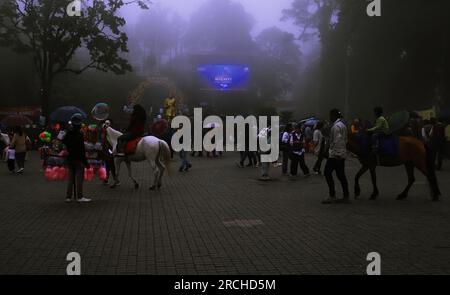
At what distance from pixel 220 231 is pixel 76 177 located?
4302mm

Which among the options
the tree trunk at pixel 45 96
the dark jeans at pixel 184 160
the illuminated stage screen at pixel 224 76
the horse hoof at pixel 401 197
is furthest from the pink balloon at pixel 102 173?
the illuminated stage screen at pixel 224 76

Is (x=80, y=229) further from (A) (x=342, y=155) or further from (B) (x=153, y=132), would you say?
(B) (x=153, y=132)

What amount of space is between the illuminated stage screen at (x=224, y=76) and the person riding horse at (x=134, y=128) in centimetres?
3737

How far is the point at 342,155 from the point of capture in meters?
10.9

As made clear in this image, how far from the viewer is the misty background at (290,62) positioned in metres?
30.1

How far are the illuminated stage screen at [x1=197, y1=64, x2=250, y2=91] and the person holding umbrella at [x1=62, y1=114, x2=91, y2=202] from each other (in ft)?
131

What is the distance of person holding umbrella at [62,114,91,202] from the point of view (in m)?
10.9

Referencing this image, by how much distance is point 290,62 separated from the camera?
222 feet

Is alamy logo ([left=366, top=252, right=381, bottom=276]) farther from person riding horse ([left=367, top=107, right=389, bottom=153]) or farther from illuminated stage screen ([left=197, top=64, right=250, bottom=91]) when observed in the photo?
illuminated stage screen ([left=197, top=64, right=250, bottom=91])

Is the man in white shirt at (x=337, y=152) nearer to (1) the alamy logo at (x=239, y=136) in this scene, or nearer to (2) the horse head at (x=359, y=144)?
(2) the horse head at (x=359, y=144)

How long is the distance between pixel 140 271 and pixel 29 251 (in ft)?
5.83

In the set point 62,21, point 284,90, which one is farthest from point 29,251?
point 284,90

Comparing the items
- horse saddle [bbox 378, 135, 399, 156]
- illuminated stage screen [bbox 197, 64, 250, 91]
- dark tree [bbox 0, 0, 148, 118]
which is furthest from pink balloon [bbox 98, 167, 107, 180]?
illuminated stage screen [bbox 197, 64, 250, 91]

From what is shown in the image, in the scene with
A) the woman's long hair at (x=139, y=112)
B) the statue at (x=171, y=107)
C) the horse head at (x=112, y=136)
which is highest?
the statue at (x=171, y=107)
